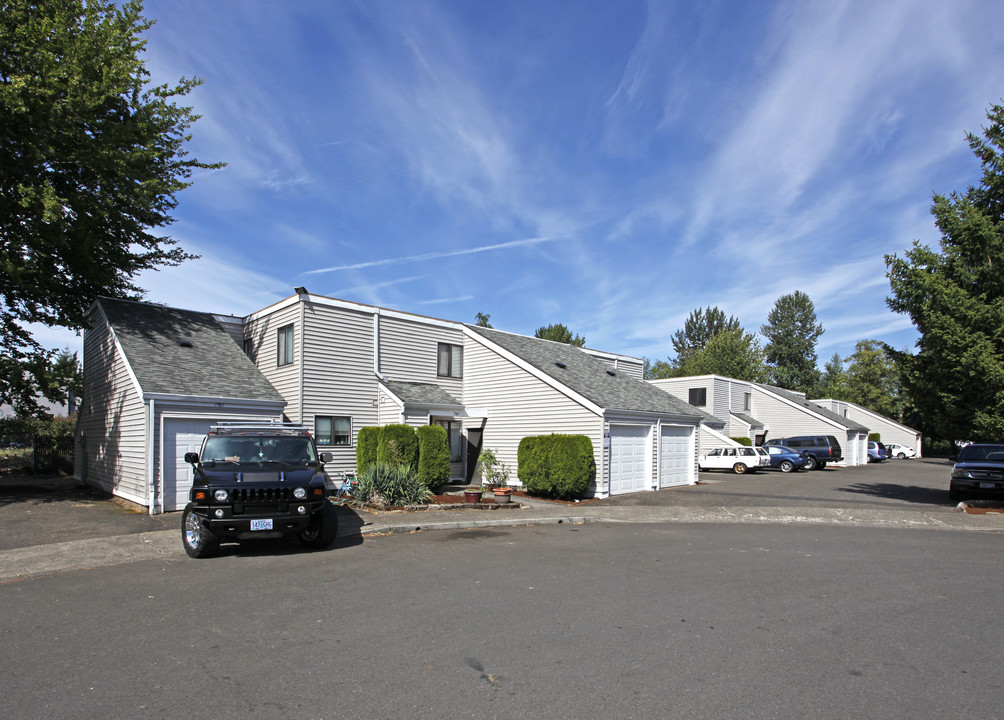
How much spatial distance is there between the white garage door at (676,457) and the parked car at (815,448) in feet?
46.2

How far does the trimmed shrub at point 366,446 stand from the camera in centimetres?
1817

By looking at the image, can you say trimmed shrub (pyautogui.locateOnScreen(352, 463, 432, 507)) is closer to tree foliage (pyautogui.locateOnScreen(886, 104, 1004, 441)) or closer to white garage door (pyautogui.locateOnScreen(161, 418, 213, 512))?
white garage door (pyautogui.locateOnScreen(161, 418, 213, 512))

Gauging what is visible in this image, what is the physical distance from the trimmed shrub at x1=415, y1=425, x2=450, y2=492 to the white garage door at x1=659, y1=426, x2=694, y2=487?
785 centimetres

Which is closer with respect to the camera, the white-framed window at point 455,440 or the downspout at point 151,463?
the downspout at point 151,463

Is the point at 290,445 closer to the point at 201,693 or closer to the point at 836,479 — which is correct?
the point at 201,693

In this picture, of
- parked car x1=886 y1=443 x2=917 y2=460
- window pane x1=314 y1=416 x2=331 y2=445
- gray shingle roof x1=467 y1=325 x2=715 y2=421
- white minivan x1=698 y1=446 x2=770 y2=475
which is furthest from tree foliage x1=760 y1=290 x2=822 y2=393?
window pane x1=314 y1=416 x2=331 y2=445

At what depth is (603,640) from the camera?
5.57 metres

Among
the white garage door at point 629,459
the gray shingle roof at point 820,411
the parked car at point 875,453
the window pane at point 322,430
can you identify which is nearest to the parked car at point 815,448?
the gray shingle roof at point 820,411

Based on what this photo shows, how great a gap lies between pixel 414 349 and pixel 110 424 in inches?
372

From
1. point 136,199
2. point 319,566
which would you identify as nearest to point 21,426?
point 136,199

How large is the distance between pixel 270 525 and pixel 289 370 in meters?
10.6

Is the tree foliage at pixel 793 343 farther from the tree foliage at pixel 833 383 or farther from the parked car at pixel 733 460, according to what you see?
the parked car at pixel 733 460

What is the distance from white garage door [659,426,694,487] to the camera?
70.6ft

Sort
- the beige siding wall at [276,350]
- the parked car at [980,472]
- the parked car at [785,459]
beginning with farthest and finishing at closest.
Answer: the parked car at [785,459]
the beige siding wall at [276,350]
the parked car at [980,472]
